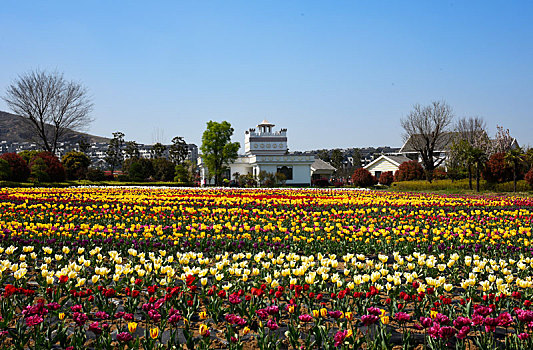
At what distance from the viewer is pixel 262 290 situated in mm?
4223

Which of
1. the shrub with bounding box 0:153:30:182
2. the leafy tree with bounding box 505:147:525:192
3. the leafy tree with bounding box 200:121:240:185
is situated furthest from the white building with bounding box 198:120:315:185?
the leafy tree with bounding box 505:147:525:192

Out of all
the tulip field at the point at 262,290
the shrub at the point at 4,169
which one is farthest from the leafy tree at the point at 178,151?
the tulip field at the point at 262,290

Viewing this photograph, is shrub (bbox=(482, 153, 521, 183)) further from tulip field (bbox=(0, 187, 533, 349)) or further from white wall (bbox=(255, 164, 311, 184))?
tulip field (bbox=(0, 187, 533, 349))

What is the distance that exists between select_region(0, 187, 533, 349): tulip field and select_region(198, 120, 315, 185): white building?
4190 centimetres

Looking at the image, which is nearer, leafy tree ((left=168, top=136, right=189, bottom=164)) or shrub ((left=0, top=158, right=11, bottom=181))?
shrub ((left=0, top=158, right=11, bottom=181))

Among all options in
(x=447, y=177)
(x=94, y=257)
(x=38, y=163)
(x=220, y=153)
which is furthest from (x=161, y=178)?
(x=94, y=257)

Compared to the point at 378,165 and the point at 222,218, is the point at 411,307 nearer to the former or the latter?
the point at 222,218

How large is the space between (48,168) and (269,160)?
2441 centimetres

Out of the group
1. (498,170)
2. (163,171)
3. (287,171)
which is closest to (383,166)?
(287,171)

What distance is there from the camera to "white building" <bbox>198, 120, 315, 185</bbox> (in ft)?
176

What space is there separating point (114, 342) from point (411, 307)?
9.67 feet

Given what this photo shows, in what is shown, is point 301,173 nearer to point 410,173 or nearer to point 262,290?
point 410,173

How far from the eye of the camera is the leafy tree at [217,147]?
170ft

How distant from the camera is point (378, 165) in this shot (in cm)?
6675
